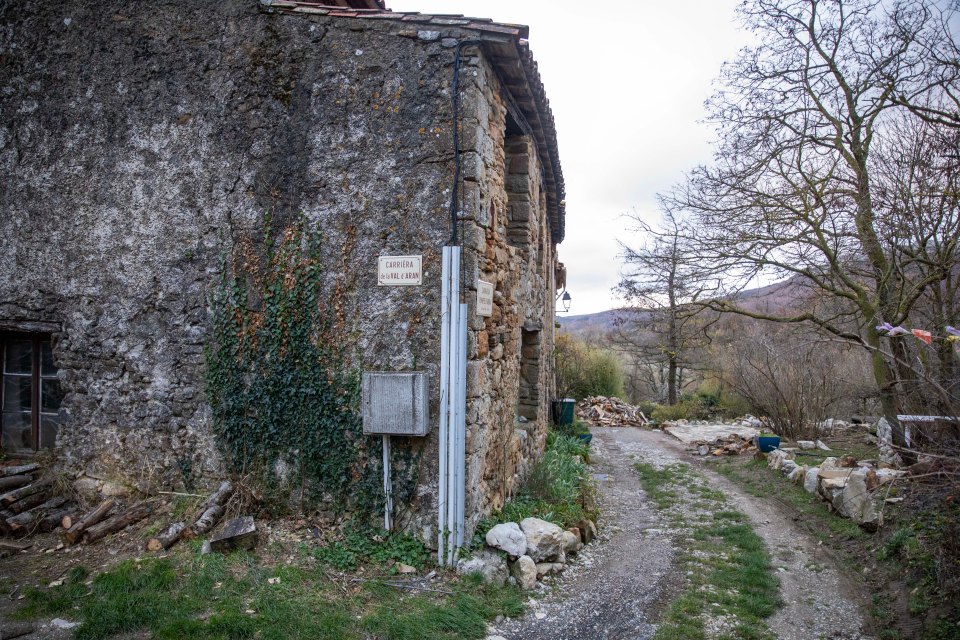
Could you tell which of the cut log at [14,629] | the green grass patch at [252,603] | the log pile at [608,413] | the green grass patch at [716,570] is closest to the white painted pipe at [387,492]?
the green grass patch at [252,603]

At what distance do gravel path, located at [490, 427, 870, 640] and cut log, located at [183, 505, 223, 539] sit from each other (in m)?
2.46

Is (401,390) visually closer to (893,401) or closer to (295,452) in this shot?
(295,452)

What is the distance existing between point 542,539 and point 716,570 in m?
1.61

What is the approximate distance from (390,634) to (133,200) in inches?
171

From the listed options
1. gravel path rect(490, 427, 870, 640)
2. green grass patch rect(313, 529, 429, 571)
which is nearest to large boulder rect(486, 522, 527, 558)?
gravel path rect(490, 427, 870, 640)

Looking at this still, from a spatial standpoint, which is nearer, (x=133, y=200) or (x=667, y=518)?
(x=133, y=200)

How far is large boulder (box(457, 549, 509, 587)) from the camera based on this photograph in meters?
4.54

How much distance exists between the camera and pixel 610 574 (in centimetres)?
513

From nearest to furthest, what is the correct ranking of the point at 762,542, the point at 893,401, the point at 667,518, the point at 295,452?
1. the point at 295,452
2. the point at 762,542
3. the point at 667,518
4. the point at 893,401

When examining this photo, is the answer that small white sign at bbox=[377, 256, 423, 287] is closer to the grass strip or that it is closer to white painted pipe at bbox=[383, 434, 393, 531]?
white painted pipe at bbox=[383, 434, 393, 531]

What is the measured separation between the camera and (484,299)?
5.06 metres

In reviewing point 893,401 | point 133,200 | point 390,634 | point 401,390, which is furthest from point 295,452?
point 893,401

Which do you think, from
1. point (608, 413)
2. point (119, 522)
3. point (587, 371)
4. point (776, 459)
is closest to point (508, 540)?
point (119, 522)

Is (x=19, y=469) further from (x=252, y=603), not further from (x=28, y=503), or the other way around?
(x=252, y=603)
